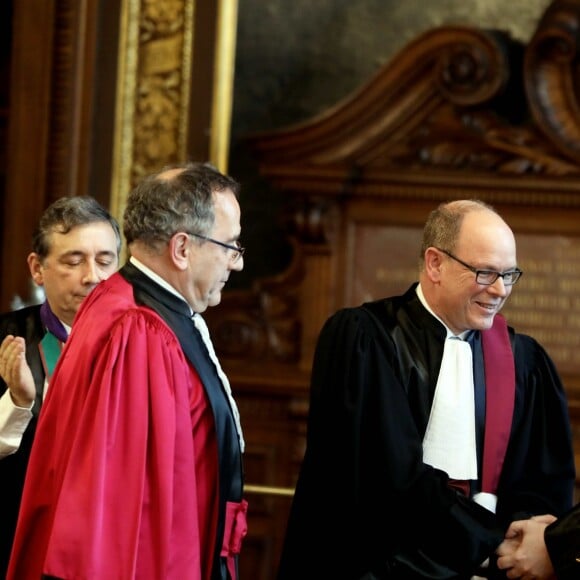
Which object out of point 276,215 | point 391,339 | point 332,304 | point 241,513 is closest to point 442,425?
point 391,339

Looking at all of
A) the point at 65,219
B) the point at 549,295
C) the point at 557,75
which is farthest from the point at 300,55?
the point at 65,219

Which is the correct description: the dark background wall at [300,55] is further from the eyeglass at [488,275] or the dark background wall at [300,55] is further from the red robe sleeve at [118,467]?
the red robe sleeve at [118,467]

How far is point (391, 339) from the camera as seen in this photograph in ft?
→ 12.3

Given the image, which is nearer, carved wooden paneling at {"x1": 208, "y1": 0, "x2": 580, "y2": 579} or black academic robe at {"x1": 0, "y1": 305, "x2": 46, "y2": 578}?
black academic robe at {"x1": 0, "y1": 305, "x2": 46, "y2": 578}

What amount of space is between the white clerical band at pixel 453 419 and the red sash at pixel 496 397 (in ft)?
→ 0.15

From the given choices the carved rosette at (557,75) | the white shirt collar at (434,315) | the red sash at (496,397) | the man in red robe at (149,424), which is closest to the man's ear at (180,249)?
the man in red robe at (149,424)

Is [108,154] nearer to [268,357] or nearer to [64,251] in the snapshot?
[268,357]

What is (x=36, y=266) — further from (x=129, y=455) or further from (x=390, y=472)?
(x=390, y=472)

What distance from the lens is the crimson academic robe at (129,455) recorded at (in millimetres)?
2885

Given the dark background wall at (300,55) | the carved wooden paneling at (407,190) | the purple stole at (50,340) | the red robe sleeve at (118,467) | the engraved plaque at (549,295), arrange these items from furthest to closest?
the dark background wall at (300,55)
the engraved plaque at (549,295)
the carved wooden paneling at (407,190)
the purple stole at (50,340)
the red robe sleeve at (118,467)

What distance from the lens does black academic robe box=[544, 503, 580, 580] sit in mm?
3502

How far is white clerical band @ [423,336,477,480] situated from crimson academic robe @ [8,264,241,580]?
0.71 metres

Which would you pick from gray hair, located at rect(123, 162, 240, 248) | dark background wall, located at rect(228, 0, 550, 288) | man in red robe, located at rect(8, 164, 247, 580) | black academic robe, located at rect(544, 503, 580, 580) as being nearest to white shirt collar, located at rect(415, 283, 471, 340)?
black academic robe, located at rect(544, 503, 580, 580)

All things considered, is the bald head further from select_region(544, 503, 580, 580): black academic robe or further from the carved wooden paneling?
the carved wooden paneling
